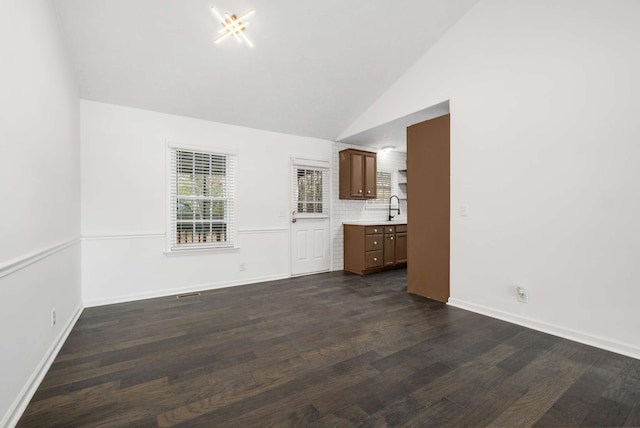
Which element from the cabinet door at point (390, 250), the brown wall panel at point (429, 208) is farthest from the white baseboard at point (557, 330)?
the cabinet door at point (390, 250)

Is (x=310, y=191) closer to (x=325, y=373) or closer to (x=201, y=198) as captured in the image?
(x=201, y=198)

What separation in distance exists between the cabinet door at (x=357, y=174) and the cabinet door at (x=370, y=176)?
0.08 meters

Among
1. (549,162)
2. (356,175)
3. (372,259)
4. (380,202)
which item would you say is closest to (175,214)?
(356,175)

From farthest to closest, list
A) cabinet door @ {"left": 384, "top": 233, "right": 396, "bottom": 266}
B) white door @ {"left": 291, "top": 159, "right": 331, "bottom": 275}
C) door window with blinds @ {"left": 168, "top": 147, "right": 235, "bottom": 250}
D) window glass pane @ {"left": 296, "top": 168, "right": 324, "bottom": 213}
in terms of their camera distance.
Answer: cabinet door @ {"left": 384, "top": 233, "right": 396, "bottom": 266}, window glass pane @ {"left": 296, "top": 168, "right": 324, "bottom": 213}, white door @ {"left": 291, "top": 159, "right": 331, "bottom": 275}, door window with blinds @ {"left": 168, "top": 147, "right": 235, "bottom": 250}

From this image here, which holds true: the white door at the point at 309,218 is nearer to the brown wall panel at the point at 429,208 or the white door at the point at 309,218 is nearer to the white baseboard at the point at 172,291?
the white baseboard at the point at 172,291

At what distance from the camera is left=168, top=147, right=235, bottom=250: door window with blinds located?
157 inches

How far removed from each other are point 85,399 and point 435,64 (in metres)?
4.57

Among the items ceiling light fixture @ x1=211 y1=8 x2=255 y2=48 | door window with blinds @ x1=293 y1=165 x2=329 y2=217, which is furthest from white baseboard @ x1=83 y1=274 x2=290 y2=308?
ceiling light fixture @ x1=211 y1=8 x2=255 y2=48

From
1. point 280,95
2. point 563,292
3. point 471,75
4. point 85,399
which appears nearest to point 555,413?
point 563,292

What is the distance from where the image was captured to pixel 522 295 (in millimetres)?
2844

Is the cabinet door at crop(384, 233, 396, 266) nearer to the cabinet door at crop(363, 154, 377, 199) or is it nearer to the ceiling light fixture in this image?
the cabinet door at crop(363, 154, 377, 199)

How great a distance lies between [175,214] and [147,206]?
350mm

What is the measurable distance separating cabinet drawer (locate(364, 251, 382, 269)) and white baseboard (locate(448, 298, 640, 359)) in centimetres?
186

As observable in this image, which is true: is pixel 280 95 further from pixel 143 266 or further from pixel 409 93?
pixel 143 266
